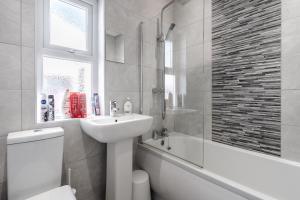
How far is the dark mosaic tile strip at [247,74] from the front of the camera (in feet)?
4.52

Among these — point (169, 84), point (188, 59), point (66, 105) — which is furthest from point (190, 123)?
point (66, 105)

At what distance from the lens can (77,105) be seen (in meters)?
1.35

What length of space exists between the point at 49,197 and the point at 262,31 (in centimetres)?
213

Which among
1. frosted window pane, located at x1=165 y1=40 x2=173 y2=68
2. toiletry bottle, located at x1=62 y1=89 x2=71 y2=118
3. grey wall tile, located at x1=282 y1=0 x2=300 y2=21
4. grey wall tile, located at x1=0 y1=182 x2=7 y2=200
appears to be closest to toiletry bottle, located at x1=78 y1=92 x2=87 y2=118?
toiletry bottle, located at x1=62 y1=89 x2=71 y2=118

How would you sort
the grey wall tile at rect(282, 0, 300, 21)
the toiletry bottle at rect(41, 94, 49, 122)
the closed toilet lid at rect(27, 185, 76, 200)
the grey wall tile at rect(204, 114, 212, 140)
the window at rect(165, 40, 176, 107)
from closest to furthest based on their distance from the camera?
the closed toilet lid at rect(27, 185, 76, 200) < the toiletry bottle at rect(41, 94, 49, 122) < the grey wall tile at rect(282, 0, 300, 21) < the window at rect(165, 40, 176, 107) < the grey wall tile at rect(204, 114, 212, 140)

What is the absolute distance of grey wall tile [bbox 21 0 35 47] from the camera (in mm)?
1065

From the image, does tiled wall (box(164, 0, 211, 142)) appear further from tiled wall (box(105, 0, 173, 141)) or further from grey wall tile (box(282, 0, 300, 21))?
grey wall tile (box(282, 0, 300, 21))

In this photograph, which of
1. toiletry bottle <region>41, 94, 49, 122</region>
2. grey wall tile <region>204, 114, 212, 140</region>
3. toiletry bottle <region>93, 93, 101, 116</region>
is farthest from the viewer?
grey wall tile <region>204, 114, 212, 140</region>

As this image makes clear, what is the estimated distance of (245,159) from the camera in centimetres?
150

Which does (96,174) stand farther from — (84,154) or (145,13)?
(145,13)

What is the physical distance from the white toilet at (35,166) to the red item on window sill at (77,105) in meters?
0.29

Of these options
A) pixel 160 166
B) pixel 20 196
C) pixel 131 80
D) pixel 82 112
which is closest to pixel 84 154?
pixel 82 112

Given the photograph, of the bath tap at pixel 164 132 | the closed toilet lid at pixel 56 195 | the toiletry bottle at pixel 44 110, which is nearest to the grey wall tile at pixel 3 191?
the closed toilet lid at pixel 56 195

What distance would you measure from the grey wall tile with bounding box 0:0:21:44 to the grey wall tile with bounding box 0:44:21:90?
0.05 meters
